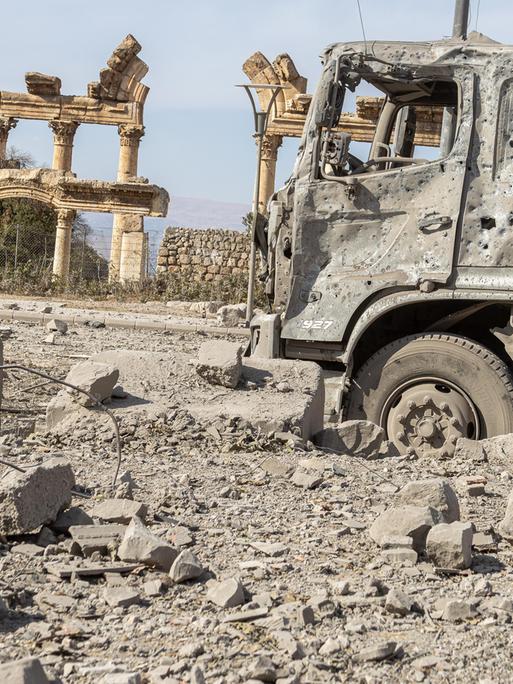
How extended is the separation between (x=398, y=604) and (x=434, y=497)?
1211 millimetres

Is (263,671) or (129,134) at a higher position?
(129,134)

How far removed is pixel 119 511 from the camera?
16.7 feet

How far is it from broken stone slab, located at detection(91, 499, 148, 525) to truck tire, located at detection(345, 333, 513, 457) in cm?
316

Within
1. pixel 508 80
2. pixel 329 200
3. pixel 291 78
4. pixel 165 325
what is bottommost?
pixel 165 325

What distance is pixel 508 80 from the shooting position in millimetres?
8070

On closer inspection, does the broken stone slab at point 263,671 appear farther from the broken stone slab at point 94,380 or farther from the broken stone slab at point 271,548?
the broken stone slab at point 94,380

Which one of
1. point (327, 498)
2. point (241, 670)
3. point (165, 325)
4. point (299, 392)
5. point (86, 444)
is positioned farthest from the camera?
point (165, 325)

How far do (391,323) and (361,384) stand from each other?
60cm

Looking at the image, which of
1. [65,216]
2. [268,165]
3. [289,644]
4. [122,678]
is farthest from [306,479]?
[268,165]

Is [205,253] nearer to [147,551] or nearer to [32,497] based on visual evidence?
[32,497]

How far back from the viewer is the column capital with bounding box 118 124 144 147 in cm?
3525

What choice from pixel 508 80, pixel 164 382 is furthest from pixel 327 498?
pixel 508 80

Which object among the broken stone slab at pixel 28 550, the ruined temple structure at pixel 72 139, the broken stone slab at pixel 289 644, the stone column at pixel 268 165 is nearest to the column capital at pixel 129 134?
the ruined temple structure at pixel 72 139

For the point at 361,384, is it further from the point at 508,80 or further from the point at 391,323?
the point at 508,80
